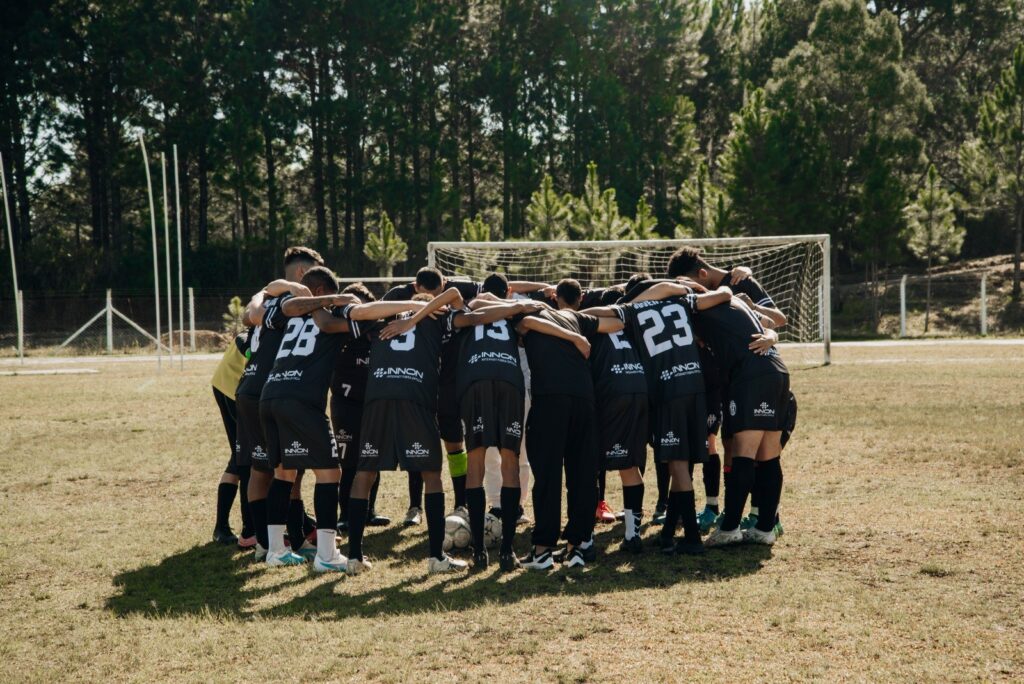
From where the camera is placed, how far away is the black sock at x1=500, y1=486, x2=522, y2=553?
21.5 ft

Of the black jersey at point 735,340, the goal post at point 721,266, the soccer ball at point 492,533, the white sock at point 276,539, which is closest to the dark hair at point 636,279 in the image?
the black jersey at point 735,340

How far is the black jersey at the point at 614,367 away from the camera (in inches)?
272

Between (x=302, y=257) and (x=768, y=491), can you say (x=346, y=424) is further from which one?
(x=768, y=491)

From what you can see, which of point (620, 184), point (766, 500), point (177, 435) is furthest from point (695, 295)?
point (620, 184)

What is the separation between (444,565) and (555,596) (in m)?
1.07

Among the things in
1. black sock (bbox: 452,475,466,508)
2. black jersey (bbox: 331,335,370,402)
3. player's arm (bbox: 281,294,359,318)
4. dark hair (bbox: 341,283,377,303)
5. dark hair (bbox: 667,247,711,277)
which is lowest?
black sock (bbox: 452,475,466,508)

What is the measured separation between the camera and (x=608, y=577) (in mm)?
6289

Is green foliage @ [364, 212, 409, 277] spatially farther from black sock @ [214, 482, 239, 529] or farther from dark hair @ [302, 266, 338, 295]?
dark hair @ [302, 266, 338, 295]

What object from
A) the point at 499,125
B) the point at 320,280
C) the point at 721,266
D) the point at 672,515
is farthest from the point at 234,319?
the point at 672,515

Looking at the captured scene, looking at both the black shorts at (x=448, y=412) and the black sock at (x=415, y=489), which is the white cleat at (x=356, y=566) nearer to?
the black shorts at (x=448, y=412)

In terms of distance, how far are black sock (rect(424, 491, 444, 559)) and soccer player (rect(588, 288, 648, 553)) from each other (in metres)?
1.30

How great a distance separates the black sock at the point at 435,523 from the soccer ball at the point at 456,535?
61 centimetres

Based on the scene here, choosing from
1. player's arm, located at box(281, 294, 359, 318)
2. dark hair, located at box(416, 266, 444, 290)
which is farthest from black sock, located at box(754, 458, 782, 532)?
player's arm, located at box(281, 294, 359, 318)

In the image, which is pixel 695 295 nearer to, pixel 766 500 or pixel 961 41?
pixel 766 500
